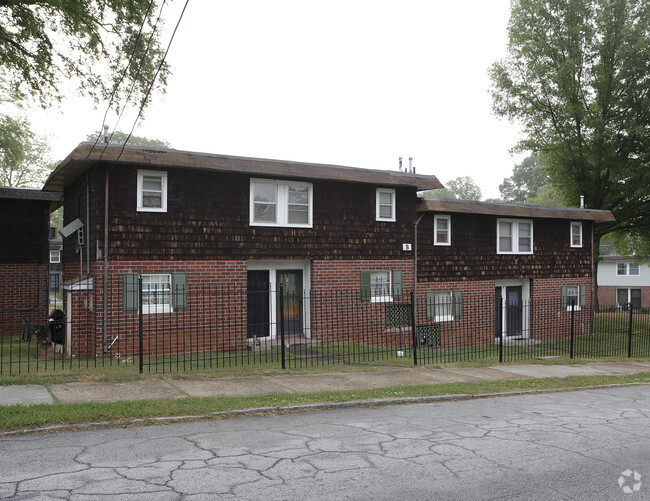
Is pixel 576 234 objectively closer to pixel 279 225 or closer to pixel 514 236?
pixel 514 236

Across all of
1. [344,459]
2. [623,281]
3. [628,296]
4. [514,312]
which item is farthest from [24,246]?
[628,296]

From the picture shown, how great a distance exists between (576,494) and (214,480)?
3.60 m

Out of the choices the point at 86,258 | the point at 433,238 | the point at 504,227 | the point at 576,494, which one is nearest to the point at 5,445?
the point at 576,494

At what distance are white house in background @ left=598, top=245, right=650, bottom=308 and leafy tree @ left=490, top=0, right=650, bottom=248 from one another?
14.6 meters

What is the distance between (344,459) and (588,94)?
3008cm

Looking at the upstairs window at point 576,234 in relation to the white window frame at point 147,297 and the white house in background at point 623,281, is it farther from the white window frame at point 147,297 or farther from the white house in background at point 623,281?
the white house in background at point 623,281

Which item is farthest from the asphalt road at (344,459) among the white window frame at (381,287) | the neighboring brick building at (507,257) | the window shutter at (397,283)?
the neighboring brick building at (507,257)

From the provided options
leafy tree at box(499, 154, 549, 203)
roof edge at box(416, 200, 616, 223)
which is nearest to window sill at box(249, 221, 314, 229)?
roof edge at box(416, 200, 616, 223)

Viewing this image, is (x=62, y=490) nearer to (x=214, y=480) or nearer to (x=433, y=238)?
(x=214, y=480)

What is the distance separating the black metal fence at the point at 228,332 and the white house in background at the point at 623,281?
25.2 metres

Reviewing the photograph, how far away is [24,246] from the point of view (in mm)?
20656

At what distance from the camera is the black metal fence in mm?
13242

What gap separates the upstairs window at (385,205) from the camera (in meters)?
19.5

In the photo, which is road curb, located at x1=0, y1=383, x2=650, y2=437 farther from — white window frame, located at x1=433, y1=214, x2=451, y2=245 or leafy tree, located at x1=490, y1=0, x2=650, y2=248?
leafy tree, located at x1=490, y1=0, x2=650, y2=248
